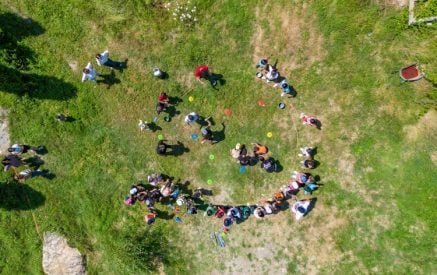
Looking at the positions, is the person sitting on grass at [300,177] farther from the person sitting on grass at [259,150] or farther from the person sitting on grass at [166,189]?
the person sitting on grass at [166,189]

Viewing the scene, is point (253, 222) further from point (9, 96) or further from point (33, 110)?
point (9, 96)

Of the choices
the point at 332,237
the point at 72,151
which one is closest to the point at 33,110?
the point at 72,151

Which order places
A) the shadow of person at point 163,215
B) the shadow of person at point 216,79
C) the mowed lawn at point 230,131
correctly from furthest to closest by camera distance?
the shadow of person at point 163,215
the shadow of person at point 216,79
the mowed lawn at point 230,131

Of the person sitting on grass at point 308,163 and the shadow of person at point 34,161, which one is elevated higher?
the person sitting on grass at point 308,163

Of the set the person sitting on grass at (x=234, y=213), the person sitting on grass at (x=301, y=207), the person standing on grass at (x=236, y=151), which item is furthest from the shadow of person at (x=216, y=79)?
the person sitting on grass at (x=301, y=207)

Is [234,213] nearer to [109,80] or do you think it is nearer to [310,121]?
[310,121]

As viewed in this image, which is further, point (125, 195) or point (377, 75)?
point (125, 195)
